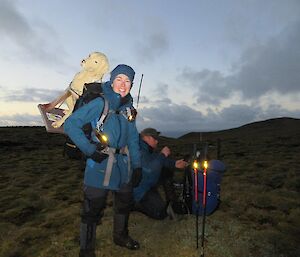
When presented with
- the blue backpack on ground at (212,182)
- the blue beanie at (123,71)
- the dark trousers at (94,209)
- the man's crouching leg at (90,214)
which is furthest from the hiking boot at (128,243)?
the blue beanie at (123,71)

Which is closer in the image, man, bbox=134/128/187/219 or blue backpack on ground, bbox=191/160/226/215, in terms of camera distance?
blue backpack on ground, bbox=191/160/226/215

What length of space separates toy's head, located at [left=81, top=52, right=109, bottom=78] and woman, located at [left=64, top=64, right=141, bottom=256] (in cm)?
70

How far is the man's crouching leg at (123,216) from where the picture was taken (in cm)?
633

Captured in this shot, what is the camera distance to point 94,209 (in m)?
5.89

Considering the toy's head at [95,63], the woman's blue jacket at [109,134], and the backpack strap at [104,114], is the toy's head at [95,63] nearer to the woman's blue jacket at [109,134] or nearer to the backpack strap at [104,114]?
A: the woman's blue jacket at [109,134]

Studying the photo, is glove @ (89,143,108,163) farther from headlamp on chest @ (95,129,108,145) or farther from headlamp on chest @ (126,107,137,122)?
headlamp on chest @ (126,107,137,122)

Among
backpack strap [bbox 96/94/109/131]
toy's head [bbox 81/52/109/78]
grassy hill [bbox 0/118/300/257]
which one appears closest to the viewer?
backpack strap [bbox 96/94/109/131]

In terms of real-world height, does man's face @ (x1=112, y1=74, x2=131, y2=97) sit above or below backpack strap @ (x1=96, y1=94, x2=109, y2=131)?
above

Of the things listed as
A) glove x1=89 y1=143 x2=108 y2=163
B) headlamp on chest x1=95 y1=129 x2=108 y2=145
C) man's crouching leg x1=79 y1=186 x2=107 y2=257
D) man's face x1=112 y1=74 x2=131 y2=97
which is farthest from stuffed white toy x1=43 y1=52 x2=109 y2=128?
man's crouching leg x1=79 y1=186 x2=107 y2=257

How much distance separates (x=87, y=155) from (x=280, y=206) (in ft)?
21.6

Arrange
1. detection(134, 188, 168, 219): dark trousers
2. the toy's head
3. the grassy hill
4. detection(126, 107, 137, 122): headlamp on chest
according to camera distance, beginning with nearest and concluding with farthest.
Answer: detection(126, 107, 137, 122): headlamp on chest
the toy's head
the grassy hill
detection(134, 188, 168, 219): dark trousers

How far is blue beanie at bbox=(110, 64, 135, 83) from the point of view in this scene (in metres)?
5.85

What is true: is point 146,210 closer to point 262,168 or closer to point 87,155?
Result: point 87,155

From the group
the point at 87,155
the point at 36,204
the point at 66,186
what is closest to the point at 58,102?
the point at 87,155
